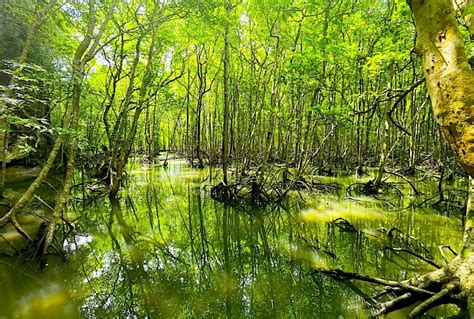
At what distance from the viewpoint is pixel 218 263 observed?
18.2 ft

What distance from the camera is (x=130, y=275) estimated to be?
16.3 feet

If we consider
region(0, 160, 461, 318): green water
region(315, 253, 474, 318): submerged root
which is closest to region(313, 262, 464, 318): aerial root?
region(315, 253, 474, 318): submerged root

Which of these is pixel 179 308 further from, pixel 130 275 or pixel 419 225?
pixel 419 225

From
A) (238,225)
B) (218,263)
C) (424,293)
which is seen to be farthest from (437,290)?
(238,225)

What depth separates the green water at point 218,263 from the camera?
12.9 feet

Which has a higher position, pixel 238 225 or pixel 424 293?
pixel 424 293

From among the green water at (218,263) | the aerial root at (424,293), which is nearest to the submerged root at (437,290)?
the aerial root at (424,293)

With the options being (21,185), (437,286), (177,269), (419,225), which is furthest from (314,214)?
(21,185)

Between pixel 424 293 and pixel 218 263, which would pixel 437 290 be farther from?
Answer: pixel 218 263

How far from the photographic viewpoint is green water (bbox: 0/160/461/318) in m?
3.94

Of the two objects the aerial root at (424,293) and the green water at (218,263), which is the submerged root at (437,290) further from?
the green water at (218,263)

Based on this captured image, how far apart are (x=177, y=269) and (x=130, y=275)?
0.83 metres

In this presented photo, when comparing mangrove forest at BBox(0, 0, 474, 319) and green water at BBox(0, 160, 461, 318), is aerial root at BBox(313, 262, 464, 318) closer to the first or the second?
mangrove forest at BBox(0, 0, 474, 319)

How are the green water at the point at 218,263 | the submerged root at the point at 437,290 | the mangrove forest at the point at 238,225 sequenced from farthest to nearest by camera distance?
the green water at the point at 218,263 → the mangrove forest at the point at 238,225 → the submerged root at the point at 437,290
